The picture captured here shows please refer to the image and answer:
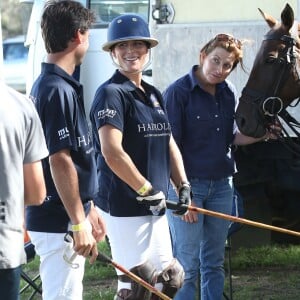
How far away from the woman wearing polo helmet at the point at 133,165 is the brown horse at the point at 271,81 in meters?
1.09

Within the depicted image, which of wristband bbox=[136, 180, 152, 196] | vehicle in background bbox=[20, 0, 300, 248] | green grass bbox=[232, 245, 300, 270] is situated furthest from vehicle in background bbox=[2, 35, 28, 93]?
wristband bbox=[136, 180, 152, 196]

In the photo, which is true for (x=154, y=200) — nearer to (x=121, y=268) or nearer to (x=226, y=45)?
(x=121, y=268)

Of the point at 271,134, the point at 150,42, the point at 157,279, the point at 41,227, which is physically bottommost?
the point at 157,279

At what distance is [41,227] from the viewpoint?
381 cm

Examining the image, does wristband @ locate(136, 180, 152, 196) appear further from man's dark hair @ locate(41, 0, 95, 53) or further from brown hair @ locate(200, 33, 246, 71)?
brown hair @ locate(200, 33, 246, 71)

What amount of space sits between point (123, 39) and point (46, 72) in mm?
549

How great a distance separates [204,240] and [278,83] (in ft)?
3.46

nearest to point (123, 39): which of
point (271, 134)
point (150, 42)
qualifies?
point (150, 42)

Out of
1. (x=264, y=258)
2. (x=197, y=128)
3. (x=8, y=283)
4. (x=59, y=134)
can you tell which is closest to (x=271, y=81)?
(x=197, y=128)

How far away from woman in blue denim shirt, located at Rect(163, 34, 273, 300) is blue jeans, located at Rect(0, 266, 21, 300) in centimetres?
200

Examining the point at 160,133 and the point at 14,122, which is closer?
the point at 14,122

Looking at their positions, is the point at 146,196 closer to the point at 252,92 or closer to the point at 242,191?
the point at 252,92

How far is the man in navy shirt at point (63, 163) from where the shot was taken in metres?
3.70

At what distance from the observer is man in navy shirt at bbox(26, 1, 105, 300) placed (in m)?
3.70
